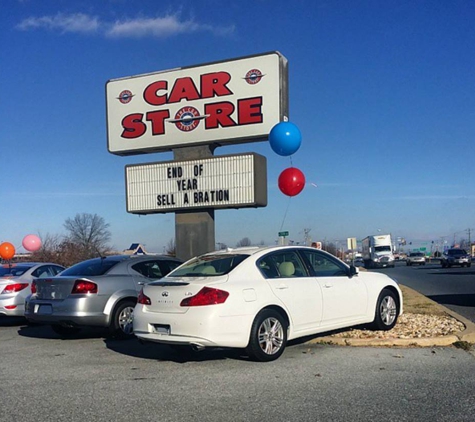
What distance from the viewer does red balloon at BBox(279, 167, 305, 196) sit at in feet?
48.0

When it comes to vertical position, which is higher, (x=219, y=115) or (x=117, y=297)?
(x=219, y=115)

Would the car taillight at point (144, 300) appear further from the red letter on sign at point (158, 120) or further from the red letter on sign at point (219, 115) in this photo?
the red letter on sign at point (158, 120)

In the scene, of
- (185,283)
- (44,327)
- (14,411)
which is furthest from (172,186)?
(14,411)

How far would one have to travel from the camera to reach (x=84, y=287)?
376 inches

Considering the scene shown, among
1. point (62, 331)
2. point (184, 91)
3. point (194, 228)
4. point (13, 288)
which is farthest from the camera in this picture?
point (184, 91)

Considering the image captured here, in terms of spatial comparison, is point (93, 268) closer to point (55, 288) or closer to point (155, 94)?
point (55, 288)

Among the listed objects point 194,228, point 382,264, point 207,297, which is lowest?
point 382,264

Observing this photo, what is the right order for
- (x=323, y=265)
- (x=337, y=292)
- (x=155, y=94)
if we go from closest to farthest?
(x=337, y=292)
(x=323, y=265)
(x=155, y=94)

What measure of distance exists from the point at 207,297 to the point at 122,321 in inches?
125

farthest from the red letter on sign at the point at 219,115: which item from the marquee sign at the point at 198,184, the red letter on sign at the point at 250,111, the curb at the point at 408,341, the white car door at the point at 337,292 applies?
the curb at the point at 408,341

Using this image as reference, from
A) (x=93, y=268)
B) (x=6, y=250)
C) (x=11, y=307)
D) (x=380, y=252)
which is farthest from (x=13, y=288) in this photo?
(x=380, y=252)

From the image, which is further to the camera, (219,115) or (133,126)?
(133,126)

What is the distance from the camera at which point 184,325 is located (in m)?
7.14

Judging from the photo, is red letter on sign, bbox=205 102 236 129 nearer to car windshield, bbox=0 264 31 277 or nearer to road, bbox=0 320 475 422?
car windshield, bbox=0 264 31 277
